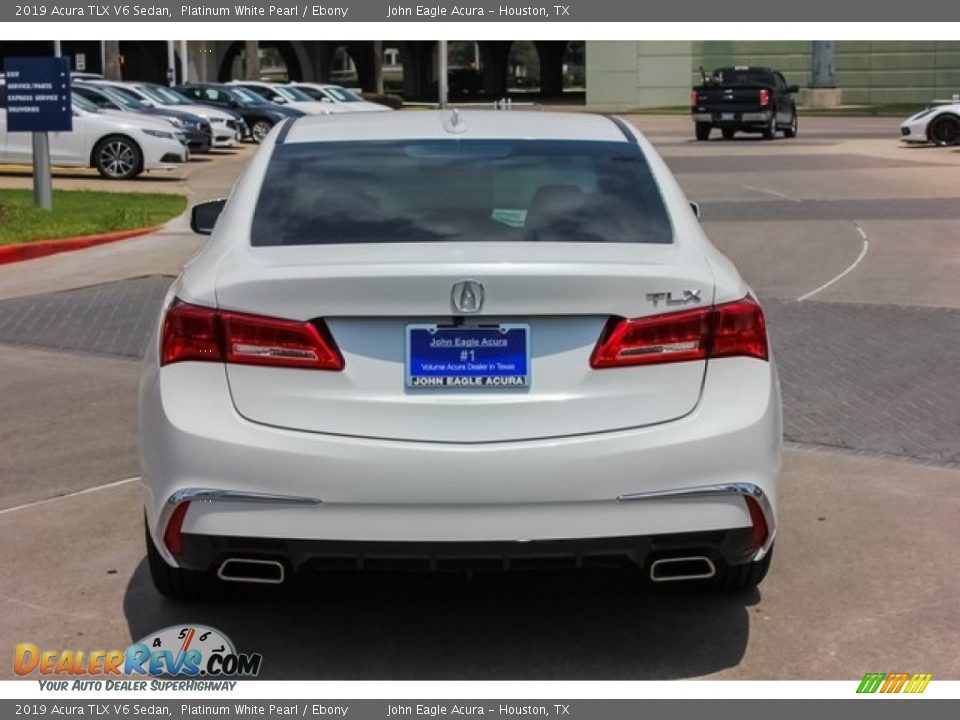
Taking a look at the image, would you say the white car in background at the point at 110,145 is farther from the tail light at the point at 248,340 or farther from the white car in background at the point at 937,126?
the tail light at the point at 248,340

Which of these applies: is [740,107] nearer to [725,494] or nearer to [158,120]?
[158,120]

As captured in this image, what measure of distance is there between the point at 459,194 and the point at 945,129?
33.0m

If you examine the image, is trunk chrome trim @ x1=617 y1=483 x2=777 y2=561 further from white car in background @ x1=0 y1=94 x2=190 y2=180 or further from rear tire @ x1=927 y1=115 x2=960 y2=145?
rear tire @ x1=927 y1=115 x2=960 y2=145

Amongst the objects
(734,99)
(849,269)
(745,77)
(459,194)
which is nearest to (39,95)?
(849,269)

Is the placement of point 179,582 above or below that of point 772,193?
above

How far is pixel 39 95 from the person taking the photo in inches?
785

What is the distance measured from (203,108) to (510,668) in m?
32.3

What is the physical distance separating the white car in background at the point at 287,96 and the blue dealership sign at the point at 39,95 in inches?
816

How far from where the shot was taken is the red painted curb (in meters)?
16.1

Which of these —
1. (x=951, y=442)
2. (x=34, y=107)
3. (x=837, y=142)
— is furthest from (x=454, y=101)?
(x=951, y=442)

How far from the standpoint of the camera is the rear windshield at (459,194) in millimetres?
5055

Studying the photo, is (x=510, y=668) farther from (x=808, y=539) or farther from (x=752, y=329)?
(x=808, y=539)

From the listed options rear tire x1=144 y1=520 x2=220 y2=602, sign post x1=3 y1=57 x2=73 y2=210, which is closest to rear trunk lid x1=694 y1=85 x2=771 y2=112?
sign post x1=3 y1=57 x2=73 y2=210

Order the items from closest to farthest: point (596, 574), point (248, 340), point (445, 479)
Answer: point (445, 479), point (248, 340), point (596, 574)
